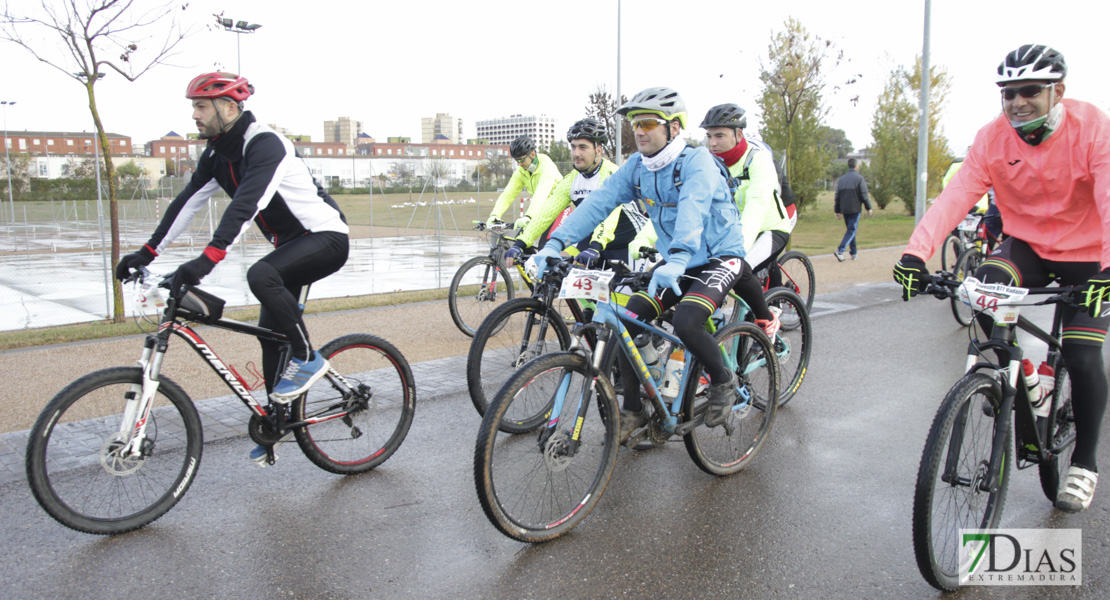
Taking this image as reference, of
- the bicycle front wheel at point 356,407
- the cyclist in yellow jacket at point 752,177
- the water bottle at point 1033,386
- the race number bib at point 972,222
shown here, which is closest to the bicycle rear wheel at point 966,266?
the race number bib at point 972,222

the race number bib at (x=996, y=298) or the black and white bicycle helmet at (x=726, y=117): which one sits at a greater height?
the black and white bicycle helmet at (x=726, y=117)

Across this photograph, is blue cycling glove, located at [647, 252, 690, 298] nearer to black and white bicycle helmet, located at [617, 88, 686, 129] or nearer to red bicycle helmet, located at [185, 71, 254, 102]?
black and white bicycle helmet, located at [617, 88, 686, 129]

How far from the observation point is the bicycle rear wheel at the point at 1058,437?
3752 mm

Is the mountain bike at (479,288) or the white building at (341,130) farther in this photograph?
the white building at (341,130)

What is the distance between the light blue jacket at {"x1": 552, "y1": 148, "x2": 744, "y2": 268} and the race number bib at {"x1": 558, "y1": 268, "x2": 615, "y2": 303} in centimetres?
56

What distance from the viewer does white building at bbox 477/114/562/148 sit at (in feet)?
167

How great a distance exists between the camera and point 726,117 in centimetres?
600

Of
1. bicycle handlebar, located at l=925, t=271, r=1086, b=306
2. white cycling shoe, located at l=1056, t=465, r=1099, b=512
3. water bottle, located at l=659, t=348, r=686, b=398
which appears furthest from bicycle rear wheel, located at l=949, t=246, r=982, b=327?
bicycle handlebar, located at l=925, t=271, r=1086, b=306

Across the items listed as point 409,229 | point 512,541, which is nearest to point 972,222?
point 512,541

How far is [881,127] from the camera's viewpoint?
1372 inches

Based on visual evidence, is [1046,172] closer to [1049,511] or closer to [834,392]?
[1049,511]

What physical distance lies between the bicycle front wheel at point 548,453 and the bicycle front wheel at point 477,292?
4.64m

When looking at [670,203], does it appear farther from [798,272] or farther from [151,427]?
[798,272]

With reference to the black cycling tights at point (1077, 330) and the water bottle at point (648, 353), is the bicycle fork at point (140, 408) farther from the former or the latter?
the black cycling tights at point (1077, 330)
